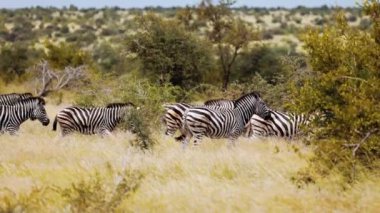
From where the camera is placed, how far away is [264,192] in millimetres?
7980

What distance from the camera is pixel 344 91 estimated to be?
7.45 metres

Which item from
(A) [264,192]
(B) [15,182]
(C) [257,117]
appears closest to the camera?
(A) [264,192]

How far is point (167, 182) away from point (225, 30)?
23021 mm

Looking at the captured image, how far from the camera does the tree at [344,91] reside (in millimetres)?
7188

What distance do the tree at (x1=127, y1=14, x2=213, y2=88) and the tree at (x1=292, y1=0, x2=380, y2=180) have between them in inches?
731

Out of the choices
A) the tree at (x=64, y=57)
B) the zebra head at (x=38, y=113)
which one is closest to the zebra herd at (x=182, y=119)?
the zebra head at (x=38, y=113)

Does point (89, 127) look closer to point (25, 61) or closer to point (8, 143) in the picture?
point (8, 143)

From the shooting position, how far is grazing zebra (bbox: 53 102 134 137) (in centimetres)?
1517

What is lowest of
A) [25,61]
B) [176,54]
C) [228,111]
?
[25,61]

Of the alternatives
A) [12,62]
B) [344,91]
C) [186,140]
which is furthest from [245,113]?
[12,62]

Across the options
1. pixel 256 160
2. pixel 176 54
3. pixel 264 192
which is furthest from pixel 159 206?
pixel 176 54

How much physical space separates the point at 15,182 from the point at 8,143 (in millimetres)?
4379

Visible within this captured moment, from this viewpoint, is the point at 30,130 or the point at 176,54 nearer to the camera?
the point at 30,130

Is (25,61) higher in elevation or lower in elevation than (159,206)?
lower
